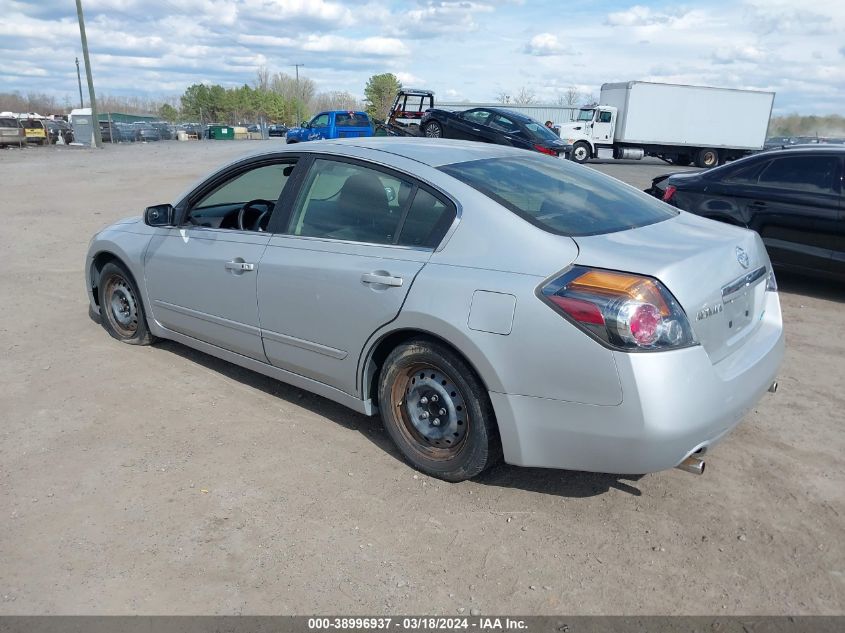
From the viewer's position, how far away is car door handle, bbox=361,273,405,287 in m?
3.20

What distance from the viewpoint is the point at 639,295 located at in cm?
262

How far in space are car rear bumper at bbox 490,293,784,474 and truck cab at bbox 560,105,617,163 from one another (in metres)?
27.9

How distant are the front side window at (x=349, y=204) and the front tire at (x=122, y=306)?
6.14 ft

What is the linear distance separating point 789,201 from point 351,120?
87.4 ft

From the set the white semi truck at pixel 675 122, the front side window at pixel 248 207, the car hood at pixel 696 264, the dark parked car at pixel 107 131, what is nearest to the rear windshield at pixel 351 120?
the white semi truck at pixel 675 122

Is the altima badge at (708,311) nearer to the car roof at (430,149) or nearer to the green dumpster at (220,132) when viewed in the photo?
the car roof at (430,149)

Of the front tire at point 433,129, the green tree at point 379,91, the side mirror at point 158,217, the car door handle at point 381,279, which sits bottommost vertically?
the car door handle at point 381,279

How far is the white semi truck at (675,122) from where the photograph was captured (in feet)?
100

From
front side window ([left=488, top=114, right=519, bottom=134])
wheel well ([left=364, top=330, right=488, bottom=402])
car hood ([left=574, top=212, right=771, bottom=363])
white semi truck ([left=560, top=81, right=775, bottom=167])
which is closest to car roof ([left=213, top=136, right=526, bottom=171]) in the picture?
wheel well ([left=364, top=330, right=488, bottom=402])

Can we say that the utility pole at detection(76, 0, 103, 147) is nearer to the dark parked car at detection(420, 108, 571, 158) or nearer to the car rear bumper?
the dark parked car at detection(420, 108, 571, 158)

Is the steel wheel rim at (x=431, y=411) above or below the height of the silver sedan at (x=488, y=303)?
below

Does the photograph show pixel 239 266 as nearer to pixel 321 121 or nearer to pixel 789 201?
pixel 789 201

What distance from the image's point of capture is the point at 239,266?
3.97m

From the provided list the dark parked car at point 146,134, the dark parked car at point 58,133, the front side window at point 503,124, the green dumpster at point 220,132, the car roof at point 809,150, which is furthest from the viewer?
the green dumpster at point 220,132
